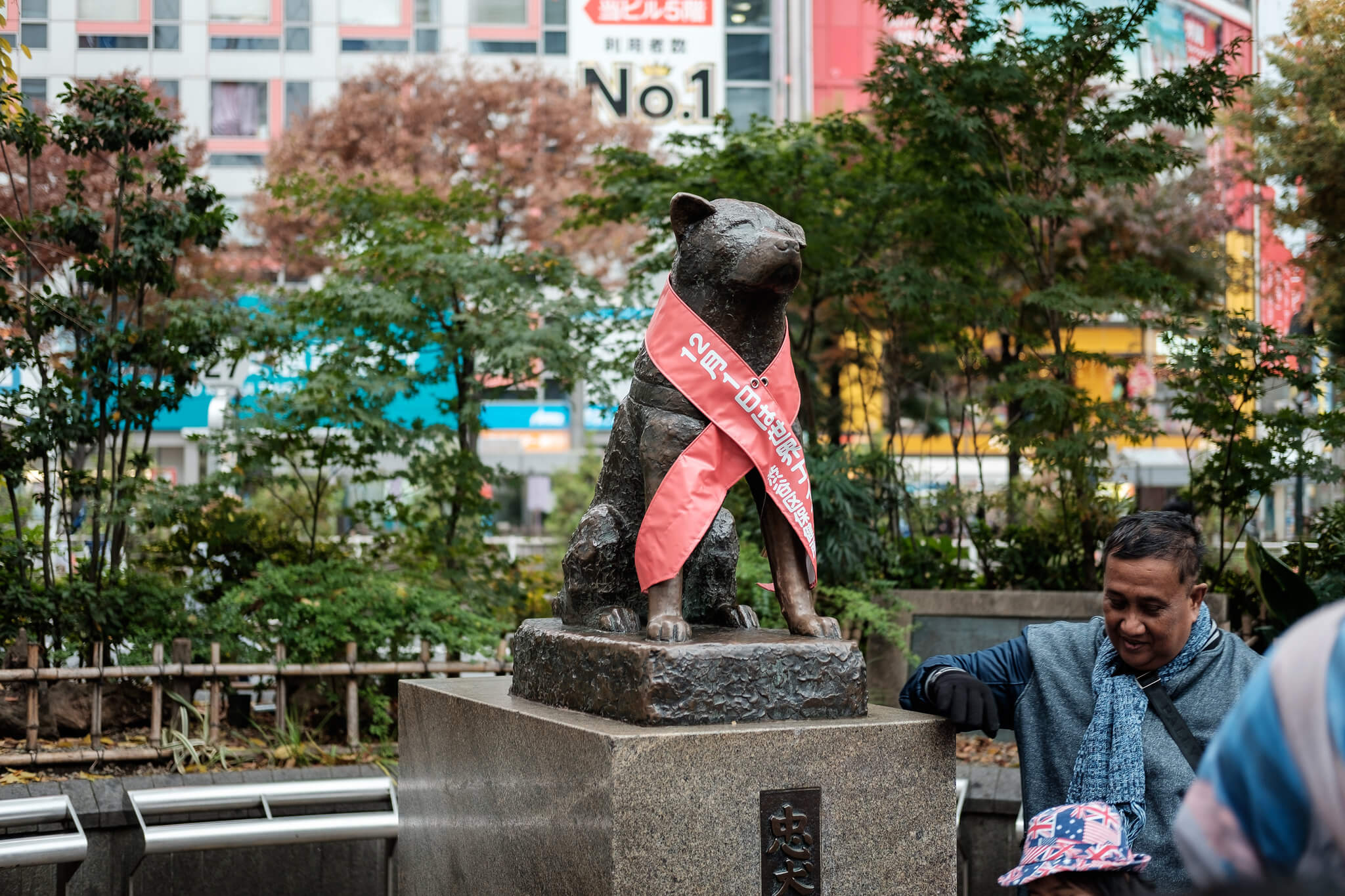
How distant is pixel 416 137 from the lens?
57.1ft

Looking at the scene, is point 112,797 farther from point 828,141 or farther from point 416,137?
point 416,137

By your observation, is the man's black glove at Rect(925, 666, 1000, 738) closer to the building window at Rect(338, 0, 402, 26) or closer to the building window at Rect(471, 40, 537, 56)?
the building window at Rect(471, 40, 537, 56)

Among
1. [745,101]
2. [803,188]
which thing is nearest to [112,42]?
[745,101]

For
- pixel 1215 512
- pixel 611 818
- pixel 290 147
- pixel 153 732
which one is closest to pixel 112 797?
pixel 153 732

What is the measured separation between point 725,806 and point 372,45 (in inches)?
866

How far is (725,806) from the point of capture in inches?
105

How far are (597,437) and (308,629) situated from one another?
19788 mm

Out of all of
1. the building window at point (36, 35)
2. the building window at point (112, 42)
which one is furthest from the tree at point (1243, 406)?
the building window at point (112, 42)

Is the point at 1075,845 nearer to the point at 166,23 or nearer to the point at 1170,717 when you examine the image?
the point at 1170,717

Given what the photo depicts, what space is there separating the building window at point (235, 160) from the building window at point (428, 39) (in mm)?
3740

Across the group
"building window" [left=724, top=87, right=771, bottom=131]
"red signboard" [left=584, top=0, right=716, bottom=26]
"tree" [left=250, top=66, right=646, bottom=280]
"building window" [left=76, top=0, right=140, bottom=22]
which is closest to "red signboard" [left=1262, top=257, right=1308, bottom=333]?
"tree" [left=250, top=66, right=646, bottom=280]

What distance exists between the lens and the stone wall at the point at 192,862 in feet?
16.8

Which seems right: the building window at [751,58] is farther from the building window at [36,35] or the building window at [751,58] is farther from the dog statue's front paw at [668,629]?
the dog statue's front paw at [668,629]

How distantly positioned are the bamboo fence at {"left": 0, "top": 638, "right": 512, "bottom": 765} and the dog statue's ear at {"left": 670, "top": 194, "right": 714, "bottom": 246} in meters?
3.21
